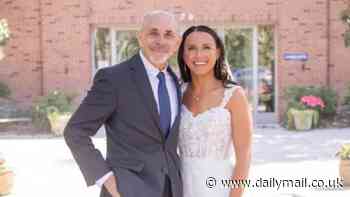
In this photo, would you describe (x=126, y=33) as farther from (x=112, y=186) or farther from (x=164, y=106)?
(x=112, y=186)

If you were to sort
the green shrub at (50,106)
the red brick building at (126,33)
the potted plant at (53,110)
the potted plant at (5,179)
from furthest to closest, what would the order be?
the red brick building at (126,33) < the green shrub at (50,106) < the potted plant at (53,110) < the potted plant at (5,179)

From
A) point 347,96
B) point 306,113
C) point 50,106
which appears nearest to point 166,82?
point 306,113

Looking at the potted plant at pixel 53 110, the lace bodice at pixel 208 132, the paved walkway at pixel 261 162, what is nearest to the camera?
the lace bodice at pixel 208 132

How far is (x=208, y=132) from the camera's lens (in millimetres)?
3023

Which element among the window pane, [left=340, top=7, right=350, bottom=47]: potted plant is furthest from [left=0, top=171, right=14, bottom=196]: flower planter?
[left=340, top=7, right=350, bottom=47]: potted plant

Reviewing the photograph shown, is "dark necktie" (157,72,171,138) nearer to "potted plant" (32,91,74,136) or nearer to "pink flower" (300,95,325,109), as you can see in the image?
"potted plant" (32,91,74,136)

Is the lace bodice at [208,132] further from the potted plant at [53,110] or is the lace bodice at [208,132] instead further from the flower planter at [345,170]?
the potted plant at [53,110]

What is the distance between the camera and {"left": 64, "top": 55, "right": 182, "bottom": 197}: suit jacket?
2672 millimetres

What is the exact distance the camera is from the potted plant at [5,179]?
6.52 m

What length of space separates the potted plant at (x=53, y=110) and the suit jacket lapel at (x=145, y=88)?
987cm

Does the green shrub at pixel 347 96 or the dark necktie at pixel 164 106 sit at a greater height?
the dark necktie at pixel 164 106

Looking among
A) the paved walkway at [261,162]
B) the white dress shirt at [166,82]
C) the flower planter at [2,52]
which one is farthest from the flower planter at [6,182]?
the flower planter at [2,52]

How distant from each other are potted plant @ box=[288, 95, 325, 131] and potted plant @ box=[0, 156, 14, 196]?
7.53m

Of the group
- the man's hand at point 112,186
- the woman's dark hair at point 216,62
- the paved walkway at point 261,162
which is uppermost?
the woman's dark hair at point 216,62
